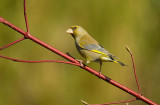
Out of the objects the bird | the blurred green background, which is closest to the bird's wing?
the bird

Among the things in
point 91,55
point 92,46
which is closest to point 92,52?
point 91,55

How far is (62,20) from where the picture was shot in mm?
5816

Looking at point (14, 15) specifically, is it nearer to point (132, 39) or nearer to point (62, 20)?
point (62, 20)

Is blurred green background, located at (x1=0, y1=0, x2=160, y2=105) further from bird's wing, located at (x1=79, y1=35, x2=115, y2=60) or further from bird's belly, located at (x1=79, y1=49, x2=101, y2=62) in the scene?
bird's belly, located at (x1=79, y1=49, x2=101, y2=62)

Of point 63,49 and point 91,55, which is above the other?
point 63,49

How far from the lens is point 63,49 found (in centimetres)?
570

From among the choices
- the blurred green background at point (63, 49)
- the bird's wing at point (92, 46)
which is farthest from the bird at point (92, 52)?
the blurred green background at point (63, 49)

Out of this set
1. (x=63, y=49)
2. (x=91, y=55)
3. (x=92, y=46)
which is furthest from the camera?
(x=63, y=49)

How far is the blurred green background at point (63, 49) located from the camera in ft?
18.1

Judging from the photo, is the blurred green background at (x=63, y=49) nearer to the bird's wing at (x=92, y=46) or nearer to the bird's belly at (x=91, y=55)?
the bird's wing at (x=92, y=46)

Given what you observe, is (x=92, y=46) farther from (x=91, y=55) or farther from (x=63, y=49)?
(x=63, y=49)

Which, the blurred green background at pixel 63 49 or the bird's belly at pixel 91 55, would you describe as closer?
the bird's belly at pixel 91 55

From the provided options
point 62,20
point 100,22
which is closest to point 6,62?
point 62,20

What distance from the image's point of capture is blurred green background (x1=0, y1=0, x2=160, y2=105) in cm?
550
